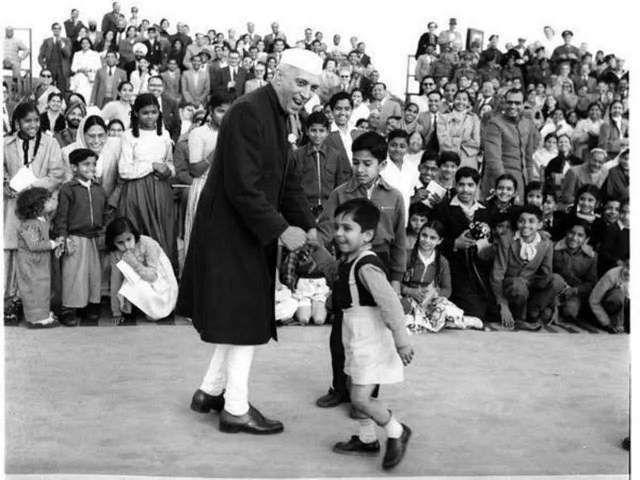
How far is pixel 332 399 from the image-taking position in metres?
4.29

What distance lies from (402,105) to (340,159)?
3505 millimetres

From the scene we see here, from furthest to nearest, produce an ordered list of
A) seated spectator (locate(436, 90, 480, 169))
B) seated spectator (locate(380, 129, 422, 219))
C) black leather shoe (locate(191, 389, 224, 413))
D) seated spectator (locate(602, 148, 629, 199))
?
seated spectator (locate(436, 90, 480, 169)), seated spectator (locate(602, 148, 629, 199)), seated spectator (locate(380, 129, 422, 219)), black leather shoe (locate(191, 389, 224, 413))

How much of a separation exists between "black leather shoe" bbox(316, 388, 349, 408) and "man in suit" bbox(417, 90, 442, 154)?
4489 mm

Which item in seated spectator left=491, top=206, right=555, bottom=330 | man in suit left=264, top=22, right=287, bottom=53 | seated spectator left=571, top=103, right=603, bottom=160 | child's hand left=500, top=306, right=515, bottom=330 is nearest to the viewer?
child's hand left=500, top=306, right=515, bottom=330

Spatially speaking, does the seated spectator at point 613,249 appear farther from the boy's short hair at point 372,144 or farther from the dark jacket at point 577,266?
the boy's short hair at point 372,144

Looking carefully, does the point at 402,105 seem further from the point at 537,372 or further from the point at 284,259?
the point at 537,372

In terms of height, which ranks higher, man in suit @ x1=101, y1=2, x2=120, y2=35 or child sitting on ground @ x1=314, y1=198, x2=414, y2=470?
man in suit @ x1=101, y1=2, x2=120, y2=35

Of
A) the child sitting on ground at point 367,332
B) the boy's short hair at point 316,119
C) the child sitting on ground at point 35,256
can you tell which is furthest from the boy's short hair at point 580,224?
the child sitting on ground at point 35,256

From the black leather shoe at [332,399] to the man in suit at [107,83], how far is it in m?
6.31

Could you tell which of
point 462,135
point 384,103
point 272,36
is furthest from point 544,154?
point 272,36

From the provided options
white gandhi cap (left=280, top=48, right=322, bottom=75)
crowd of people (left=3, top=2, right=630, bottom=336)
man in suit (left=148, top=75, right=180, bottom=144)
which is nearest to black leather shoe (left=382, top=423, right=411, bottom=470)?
crowd of people (left=3, top=2, right=630, bottom=336)

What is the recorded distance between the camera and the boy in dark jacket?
5.84 metres

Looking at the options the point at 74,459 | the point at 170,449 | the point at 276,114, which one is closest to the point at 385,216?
the point at 276,114

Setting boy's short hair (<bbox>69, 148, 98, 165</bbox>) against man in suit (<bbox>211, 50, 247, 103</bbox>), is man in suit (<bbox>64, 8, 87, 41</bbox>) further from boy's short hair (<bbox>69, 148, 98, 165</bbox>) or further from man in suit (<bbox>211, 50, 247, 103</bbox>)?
boy's short hair (<bbox>69, 148, 98, 165</bbox>)
